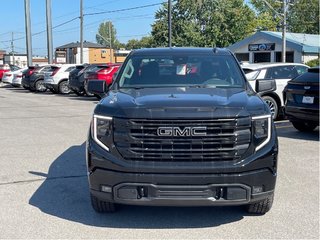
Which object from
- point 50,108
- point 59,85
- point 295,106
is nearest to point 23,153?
point 295,106

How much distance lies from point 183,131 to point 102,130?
786 mm

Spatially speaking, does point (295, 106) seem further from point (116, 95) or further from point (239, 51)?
point (239, 51)

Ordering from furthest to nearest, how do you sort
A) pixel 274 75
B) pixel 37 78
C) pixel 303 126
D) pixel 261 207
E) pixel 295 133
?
pixel 37 78 < pixel 274 75 < pixel 303 126 < pixel 295 133 < pixel 261 207

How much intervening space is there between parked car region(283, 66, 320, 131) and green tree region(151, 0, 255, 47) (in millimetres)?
48550

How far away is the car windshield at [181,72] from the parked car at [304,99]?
4.00 m

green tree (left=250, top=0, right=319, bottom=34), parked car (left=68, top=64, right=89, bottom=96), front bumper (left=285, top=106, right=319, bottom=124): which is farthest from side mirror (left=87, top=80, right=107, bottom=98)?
green tree (left=250, top=0, right=319, bottom=34)

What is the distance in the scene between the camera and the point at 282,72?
12.1 m

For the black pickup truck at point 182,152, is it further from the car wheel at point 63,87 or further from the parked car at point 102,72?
the car wheel at point 63,87

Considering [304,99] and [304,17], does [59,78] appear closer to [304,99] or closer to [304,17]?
[304,99]

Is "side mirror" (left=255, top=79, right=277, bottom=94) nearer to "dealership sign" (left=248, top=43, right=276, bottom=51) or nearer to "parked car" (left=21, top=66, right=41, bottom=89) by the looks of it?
"parked car" (left=21, top=66, right=41, bottom=89)

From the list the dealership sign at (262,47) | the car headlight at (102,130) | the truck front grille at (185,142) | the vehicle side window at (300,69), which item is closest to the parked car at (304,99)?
the vehicle side window at (300,69)

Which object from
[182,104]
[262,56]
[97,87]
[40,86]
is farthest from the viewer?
[262,56]

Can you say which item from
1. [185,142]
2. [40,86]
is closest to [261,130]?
[185,142]

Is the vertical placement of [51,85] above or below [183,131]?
below
